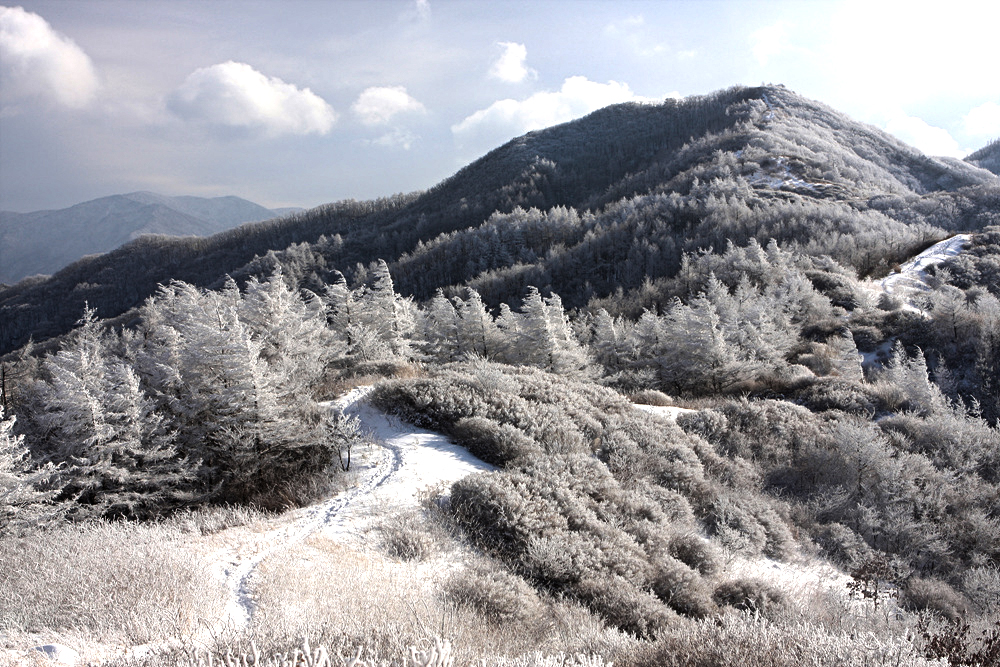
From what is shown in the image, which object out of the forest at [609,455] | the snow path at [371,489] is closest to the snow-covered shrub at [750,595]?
the forest at [609,455]

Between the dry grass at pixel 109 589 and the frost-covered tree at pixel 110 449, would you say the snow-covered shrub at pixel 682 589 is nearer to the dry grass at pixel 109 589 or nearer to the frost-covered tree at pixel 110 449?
the dry grass at pixel 109 589

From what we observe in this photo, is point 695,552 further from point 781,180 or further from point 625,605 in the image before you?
point 781,180

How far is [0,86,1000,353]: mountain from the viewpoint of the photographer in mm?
59566

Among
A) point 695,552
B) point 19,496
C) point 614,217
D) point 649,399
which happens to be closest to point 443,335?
point 649,399

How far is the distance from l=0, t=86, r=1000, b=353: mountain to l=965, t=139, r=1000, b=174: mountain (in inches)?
1491

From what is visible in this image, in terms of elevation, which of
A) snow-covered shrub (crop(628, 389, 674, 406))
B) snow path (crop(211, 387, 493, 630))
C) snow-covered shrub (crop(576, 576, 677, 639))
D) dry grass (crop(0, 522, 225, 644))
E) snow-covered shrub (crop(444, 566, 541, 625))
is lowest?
snow-covered shrub (crop(628, 389, 674, 406))

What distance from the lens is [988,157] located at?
137375 millimetres

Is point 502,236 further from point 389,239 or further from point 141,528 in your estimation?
point 141,528

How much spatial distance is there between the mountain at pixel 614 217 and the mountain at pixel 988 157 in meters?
37.9

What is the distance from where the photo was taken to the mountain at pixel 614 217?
5957 cm

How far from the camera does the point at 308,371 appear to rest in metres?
13.2

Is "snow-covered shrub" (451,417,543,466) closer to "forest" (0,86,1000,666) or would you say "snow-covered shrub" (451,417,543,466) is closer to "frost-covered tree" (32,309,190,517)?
"forest" (0,86,1000,666)

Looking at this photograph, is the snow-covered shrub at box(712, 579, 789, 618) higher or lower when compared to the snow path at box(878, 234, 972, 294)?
lower

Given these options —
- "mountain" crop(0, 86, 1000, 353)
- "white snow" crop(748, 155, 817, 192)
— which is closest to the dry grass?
"mountain" crop(0, 86, 1000, 353)
